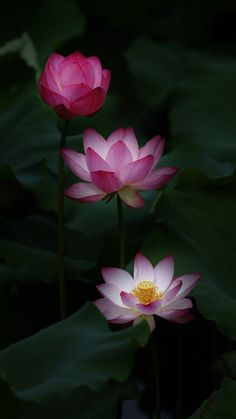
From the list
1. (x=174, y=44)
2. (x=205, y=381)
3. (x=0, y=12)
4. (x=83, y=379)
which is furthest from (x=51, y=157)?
(x=0, y=12)

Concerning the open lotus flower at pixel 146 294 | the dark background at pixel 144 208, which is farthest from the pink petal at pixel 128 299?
the dark background at pixel 144 208

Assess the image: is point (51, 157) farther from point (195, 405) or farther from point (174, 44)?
point (174, 44)

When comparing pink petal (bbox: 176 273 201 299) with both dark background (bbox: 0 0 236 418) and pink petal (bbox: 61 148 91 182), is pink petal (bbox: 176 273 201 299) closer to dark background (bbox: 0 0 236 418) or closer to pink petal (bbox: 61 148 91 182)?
dark background (bbox: 0 0 236 418)

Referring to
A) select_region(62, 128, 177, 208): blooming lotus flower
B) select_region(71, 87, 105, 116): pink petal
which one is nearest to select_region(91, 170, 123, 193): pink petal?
select_region(62, 128, 177, 208): blooming lotus flower

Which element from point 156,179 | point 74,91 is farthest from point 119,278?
point 74,91

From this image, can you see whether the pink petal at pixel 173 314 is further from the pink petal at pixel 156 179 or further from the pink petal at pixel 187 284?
the pink petal at pixel 156 179

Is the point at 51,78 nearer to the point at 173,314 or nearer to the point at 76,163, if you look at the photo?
the point at 76,163
